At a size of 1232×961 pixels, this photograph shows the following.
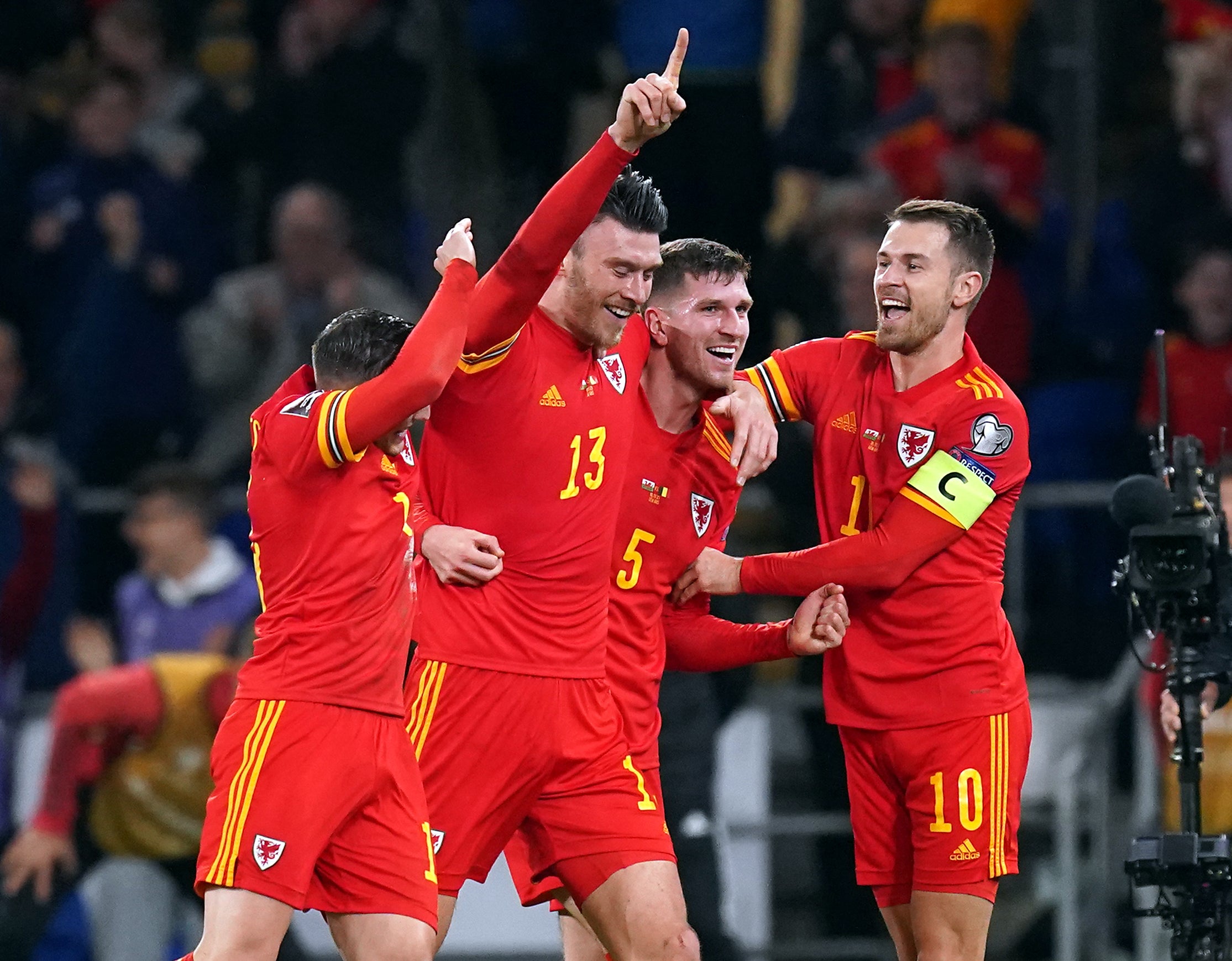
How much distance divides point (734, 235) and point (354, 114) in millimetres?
1865

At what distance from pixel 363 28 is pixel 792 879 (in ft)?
14.0

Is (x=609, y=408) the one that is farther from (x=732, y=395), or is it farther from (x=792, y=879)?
(x=792, y=879)

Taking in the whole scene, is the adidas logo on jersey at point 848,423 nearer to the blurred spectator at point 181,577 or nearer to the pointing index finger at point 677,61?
the pointing index finger at point 677,61

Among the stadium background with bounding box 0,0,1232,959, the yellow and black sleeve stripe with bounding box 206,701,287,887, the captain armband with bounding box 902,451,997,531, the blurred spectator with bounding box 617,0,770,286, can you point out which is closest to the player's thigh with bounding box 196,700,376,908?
the yellow and black sleeve stripe with bounding box 206,701,287,887

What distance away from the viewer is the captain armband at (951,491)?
5.23 metres

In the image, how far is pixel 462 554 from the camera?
505 centimetres

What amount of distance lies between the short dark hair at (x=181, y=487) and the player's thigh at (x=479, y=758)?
326cm

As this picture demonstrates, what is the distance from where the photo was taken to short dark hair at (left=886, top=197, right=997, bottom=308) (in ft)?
17.7

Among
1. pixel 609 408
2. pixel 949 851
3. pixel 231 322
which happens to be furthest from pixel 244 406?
pixel 949 851

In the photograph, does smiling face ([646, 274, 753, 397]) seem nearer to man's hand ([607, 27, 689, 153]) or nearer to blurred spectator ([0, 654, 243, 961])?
man's hand ([607, 27, 689, 153])

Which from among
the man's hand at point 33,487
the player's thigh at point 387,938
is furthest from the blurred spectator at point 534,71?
the player's thigh at point 387,938

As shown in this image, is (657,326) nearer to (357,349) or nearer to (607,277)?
(607,277)

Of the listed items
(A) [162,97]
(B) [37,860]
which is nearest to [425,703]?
(B) [37,860]

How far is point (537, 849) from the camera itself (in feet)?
17.1
